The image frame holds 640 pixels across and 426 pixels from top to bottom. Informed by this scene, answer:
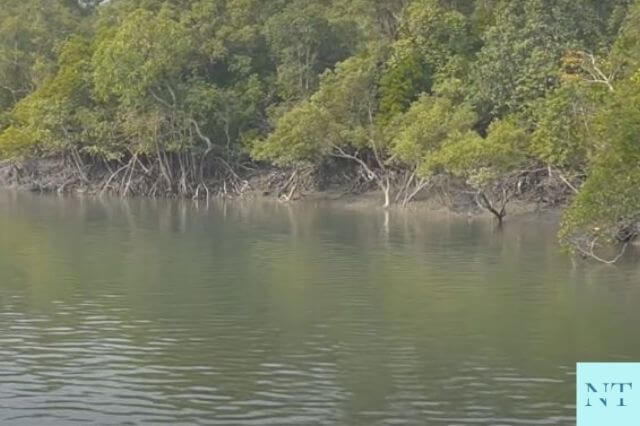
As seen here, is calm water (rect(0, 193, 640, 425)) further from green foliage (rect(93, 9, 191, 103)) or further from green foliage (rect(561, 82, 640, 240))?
green foliage (rect(93, 9, 191, 103))

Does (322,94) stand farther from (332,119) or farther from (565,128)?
(565,128)

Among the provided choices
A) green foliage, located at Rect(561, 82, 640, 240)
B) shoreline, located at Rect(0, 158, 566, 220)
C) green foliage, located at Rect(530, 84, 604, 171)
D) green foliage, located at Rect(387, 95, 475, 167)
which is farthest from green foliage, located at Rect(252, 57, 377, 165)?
green foliage, located at Rect(561, 82, 640, 240)

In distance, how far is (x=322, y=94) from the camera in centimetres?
4631

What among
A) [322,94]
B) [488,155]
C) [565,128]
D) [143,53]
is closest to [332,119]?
[322,94]

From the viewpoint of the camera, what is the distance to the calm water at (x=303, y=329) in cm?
1302

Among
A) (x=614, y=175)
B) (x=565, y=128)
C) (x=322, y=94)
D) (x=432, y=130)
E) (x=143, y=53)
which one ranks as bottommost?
(x=614, y=175)

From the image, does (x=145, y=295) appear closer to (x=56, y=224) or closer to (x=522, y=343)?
(x=522, y=343)

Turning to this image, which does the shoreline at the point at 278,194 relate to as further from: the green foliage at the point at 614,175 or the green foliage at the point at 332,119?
the green foliage at the point at 614,175

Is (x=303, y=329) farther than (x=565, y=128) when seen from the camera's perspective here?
No

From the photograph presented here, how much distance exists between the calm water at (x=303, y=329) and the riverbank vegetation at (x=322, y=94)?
15.3 ft

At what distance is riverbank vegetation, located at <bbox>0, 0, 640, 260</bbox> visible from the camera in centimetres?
3594

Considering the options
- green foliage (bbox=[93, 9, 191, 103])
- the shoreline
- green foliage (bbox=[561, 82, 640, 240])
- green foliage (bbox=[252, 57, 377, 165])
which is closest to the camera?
green foliage (bbox=[561, 82, 640, 240])

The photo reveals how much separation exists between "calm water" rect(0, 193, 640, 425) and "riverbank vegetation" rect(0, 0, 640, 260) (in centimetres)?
466

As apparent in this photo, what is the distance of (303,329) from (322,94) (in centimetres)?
2967
